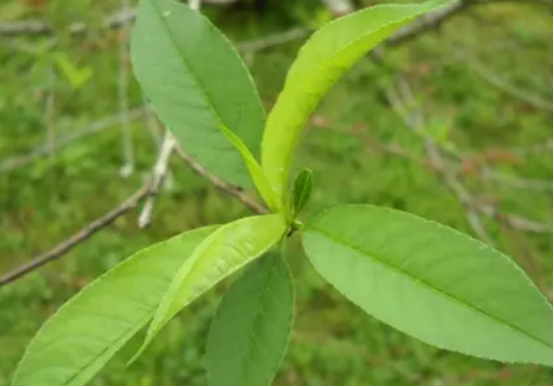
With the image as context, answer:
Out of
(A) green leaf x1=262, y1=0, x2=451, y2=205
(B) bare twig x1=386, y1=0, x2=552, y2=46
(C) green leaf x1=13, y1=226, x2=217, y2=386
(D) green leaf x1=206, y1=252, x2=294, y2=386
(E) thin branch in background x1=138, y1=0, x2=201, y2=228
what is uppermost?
(A) green leaf x1=262, y1=0, x2=451, y2=205

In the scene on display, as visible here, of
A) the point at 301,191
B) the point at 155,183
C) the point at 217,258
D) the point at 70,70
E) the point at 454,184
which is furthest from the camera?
the point at 454,184

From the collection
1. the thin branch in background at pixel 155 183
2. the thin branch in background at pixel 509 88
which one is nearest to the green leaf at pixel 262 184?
the thin branch in background at pixel 155 183

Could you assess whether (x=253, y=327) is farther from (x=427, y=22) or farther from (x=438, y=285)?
(x=427, y=22)

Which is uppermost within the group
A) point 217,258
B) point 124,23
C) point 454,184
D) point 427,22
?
point 217,258

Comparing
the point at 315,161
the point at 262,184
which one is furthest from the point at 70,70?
the point at 262,184

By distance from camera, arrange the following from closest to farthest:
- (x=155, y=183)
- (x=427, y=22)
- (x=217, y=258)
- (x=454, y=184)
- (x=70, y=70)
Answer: (x=217, y=258)
(x=155, y=183)
(x=70, y=70)
(x=454, y=184)
(x=427, y=22)

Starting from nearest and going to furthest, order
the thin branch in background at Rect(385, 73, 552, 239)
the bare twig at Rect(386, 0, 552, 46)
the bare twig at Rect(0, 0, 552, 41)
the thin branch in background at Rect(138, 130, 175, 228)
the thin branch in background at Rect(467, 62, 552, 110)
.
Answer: the thin branch in background at Rect(138, 130, 175, 228) < the thin branch in background at Rect(385, 73, 552, 239) < the bare twig at Rect(0, 0, 552, 41) < the bare twig at Rect(386, 0, 552, 46) < the thin branch in background at Rect(467, 62, 552, 110)

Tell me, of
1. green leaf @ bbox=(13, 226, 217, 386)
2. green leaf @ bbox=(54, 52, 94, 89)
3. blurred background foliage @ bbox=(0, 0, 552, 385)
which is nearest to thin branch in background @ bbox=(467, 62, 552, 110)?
blurred background foliage @ bbox=(0, 0, 552, 385)

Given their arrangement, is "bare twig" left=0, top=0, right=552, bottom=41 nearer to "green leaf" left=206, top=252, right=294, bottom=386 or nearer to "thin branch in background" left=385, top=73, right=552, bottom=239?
"thin branch in background" left=385, top=73, right=552, bottom=239
